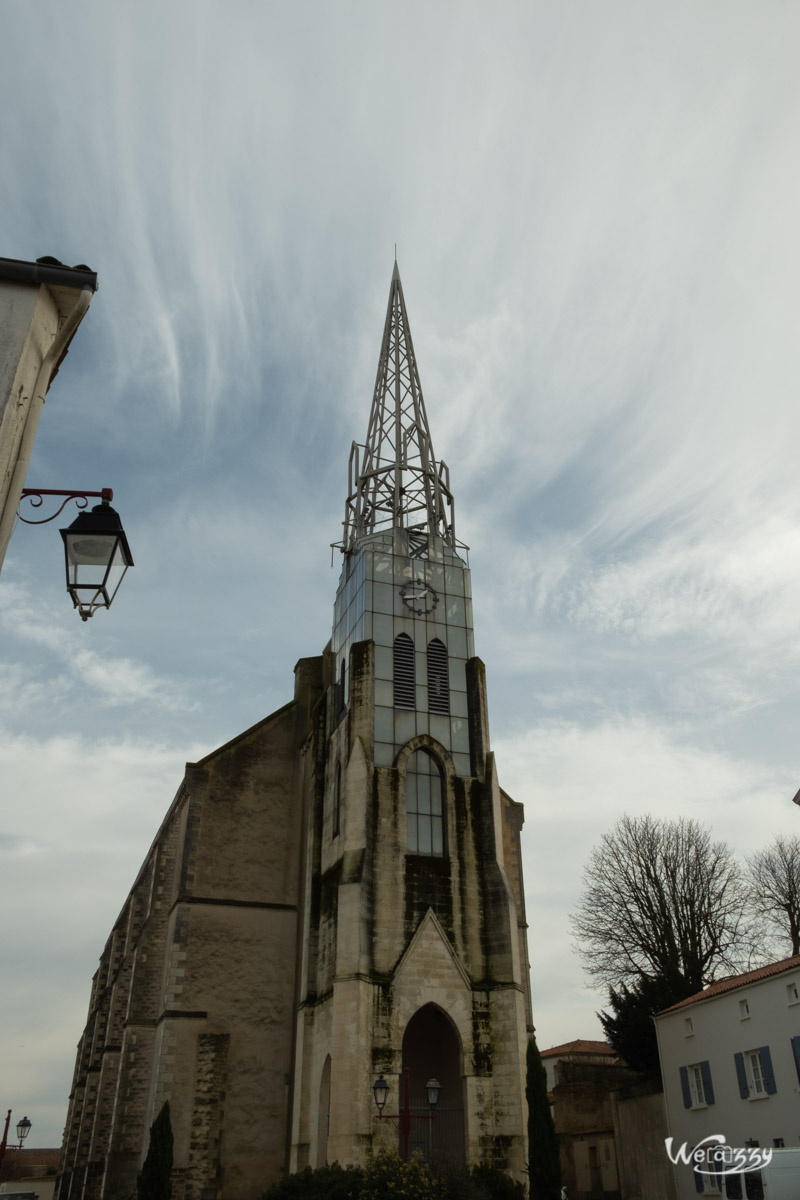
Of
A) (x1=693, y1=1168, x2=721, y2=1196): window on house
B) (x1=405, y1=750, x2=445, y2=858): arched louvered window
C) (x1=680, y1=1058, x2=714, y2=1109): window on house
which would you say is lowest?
(x1=693, y1=1168, x2=721, y2=1196): window on house

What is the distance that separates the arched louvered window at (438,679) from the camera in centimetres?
2845

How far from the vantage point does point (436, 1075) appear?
82.7ft

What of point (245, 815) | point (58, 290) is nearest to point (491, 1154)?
point (245, 815)

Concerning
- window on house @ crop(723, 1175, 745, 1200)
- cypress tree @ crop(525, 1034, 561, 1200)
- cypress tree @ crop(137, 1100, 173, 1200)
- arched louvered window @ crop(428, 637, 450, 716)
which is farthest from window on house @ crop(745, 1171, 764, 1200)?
arched louvered window @ crop(428, 637, 450, 716)

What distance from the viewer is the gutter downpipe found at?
25.4ft

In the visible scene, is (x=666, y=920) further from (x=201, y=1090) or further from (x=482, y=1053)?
(x=201, y=1090)

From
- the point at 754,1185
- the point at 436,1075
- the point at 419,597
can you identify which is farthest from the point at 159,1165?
the point at 419,597

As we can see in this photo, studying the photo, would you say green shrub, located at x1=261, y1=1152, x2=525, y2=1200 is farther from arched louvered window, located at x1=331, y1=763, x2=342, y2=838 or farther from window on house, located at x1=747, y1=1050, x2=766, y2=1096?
window on house, located at x1=747, y1=1050, x2=766, y2=1096

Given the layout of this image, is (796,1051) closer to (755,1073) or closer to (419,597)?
(755,1073)

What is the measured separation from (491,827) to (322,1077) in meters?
7.79

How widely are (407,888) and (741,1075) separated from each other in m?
10.7

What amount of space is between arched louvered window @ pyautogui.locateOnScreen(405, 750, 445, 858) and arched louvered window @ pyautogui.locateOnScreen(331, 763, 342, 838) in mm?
1995

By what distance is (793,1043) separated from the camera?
24016 mm

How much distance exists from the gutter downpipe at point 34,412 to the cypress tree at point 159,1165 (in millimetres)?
21000
